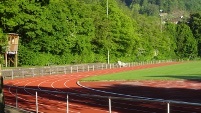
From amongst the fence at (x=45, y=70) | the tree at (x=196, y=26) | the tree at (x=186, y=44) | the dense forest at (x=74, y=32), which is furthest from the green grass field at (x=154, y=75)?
the tree at (x=196, y=26)

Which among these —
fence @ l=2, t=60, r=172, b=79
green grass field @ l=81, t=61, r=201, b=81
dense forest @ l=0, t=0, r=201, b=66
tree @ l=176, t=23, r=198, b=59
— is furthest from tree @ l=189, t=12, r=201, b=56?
green grass field @ l=81, t=61, r=201, b=81

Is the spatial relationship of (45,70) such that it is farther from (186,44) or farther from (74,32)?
(186,44)

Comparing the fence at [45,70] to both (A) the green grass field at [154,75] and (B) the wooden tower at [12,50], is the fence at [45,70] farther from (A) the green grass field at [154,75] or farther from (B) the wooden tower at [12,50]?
(A) the green grass field at [154,75]

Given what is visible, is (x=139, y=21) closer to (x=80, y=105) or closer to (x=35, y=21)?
(x=35, y=21)

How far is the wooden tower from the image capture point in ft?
150

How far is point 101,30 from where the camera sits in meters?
65.0

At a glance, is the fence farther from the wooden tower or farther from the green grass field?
the green grass field

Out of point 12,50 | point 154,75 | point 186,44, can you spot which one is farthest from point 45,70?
point 186,44

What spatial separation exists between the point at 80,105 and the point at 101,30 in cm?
5053

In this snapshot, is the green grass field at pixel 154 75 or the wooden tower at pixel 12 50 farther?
the wooden tower at pixel 12 50

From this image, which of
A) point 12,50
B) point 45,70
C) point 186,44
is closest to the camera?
point 45,70

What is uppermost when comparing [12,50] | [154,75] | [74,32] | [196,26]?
[196,26]

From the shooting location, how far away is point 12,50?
46.7 meters

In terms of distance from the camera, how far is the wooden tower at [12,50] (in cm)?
4559
